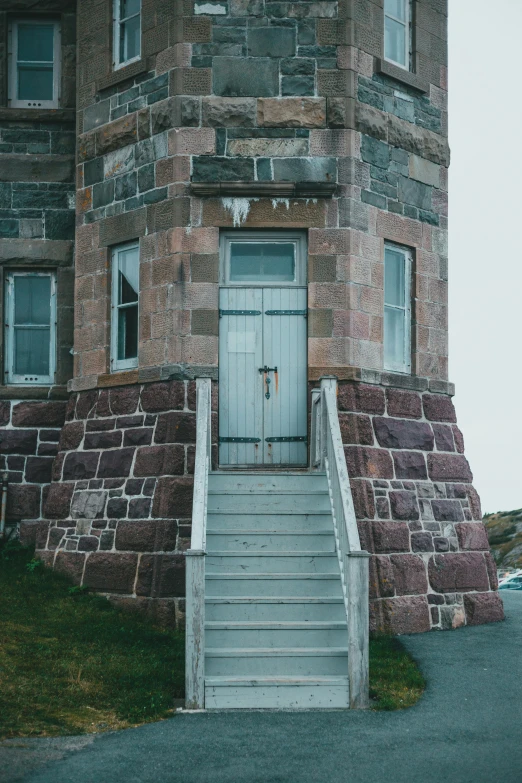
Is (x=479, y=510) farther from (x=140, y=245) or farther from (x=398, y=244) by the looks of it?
(x=140, y=245)

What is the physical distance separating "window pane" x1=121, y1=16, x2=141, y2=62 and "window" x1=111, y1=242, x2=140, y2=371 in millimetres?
2494

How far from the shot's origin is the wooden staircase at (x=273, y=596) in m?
9.89

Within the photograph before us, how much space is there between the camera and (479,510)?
568 inches

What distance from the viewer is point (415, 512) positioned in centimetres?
1345

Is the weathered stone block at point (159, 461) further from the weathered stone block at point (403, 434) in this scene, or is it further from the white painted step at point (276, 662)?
the white painted step at point (276, 662)

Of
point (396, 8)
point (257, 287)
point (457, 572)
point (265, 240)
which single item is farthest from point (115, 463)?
point (396, 8)

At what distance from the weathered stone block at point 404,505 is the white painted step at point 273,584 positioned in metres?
2.34

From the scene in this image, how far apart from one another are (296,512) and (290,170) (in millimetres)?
4111

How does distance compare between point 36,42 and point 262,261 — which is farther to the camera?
point 36,42

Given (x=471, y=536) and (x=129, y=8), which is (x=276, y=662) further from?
(x=129, y=8)

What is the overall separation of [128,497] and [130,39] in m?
5.83

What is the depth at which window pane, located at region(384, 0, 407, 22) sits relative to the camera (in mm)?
14625

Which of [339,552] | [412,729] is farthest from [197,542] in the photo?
[412,729]

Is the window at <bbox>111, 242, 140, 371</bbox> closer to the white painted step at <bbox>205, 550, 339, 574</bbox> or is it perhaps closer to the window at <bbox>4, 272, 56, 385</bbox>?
the window at <bbox>4, 272, 56, 385</bbox>
